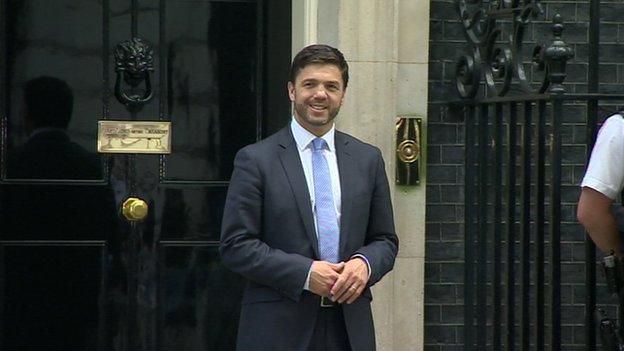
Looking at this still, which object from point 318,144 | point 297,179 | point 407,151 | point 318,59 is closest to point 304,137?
point 318,144

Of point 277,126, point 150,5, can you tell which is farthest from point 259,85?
point 150,5

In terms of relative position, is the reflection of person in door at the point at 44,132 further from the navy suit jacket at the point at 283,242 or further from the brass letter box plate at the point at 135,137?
the navy suit jacket at the point at 283,242

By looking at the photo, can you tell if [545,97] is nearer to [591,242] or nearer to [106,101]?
[591,242]

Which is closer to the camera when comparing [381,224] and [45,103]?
[381,224]

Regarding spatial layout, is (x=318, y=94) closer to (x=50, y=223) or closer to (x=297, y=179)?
(x=297, y=179)

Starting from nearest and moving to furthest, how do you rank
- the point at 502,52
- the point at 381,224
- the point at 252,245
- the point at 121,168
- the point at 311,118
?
the point at 252,245
the point at 311,118
the point at 381,224
the point at 502,52
the point at 121,168

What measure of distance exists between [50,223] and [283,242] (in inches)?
89.4

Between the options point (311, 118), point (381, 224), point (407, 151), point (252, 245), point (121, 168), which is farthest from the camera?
point (121, 168)

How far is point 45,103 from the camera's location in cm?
702

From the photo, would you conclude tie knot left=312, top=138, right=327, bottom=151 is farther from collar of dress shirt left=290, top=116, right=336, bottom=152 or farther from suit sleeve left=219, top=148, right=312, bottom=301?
suit sleeve left=219, top=148, right=312, bottom=301

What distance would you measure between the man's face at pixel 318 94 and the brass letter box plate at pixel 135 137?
206cm

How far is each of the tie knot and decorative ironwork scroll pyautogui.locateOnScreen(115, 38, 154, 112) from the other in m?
2.06

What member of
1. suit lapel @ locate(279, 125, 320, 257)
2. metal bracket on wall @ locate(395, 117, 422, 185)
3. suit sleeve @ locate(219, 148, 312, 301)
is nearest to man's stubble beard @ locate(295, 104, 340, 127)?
suit lapel @ locate(279, 125, 320, 257)

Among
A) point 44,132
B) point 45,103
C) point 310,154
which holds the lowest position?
point 310,154
